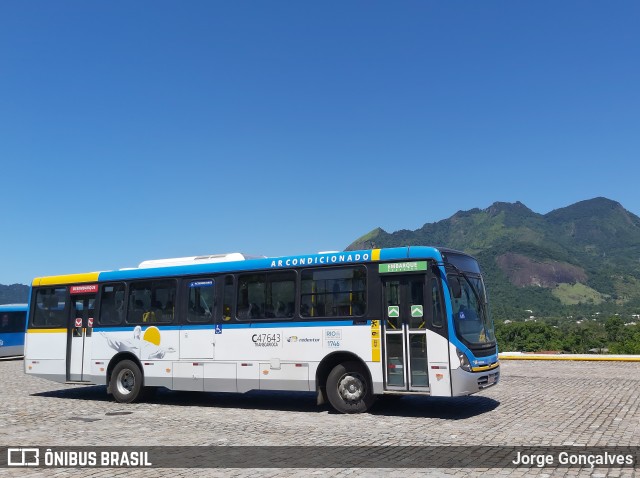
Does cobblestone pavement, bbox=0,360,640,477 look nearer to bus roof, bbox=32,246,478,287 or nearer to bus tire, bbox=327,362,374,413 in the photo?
bus tire, bbox=327,362,374,413

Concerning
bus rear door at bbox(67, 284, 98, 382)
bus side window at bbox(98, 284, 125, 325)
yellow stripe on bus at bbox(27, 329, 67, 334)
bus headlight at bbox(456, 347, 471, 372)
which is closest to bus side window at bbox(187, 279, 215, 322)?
bus side window at bbox(98, 284, 125, 325)

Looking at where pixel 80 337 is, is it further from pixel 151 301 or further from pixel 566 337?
pixel 566 337

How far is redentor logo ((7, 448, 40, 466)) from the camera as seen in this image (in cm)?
812

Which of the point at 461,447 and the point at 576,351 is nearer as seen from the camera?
the point at 461,447

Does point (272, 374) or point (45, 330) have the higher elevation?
point (45, 330)

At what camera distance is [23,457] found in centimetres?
848

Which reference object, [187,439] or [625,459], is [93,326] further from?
[625,459]

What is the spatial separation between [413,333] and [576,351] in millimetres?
21342

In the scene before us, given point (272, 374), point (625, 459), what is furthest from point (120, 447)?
point (625, 459)

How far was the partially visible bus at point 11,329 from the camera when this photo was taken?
3127cm

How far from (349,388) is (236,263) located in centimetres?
398

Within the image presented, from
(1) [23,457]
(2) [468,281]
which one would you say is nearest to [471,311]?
(2) [468,281]

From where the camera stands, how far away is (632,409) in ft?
39.0

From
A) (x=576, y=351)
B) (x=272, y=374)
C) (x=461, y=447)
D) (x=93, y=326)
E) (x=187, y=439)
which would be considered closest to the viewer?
(x=461, y=447)
